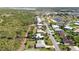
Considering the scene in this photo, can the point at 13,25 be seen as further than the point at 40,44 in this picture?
Yes

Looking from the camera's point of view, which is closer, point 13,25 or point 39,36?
point 39,36

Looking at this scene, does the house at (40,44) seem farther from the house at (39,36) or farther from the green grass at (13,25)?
the green grass at (13,25)

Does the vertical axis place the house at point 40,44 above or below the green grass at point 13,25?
below

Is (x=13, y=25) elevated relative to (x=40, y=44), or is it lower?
elevated

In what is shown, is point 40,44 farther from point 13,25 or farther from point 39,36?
point 13,25

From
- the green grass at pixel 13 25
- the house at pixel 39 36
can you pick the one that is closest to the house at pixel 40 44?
the house at pixel 39 36

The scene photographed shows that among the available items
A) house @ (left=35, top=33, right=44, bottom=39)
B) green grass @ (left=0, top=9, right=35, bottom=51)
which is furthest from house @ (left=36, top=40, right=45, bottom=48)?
green grass @ (left=0, top=9, right=35, bottom=51)

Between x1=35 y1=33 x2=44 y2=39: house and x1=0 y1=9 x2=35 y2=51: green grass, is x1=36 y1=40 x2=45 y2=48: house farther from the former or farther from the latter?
x1=0 y1=9 x2=35 y2=51: green grass

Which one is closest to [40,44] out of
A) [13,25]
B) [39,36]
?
[39,36]

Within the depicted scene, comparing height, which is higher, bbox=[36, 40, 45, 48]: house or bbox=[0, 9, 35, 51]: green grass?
bbox=[0, 9, 35, 51]: green grass

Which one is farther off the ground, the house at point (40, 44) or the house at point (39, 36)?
the house at point (39, 36)
